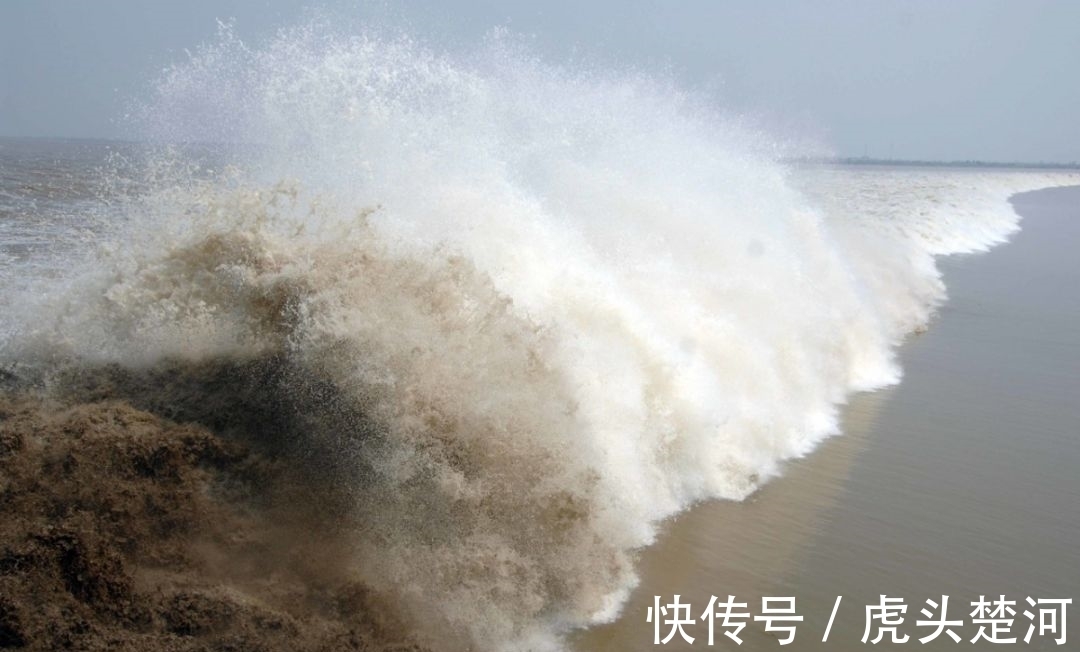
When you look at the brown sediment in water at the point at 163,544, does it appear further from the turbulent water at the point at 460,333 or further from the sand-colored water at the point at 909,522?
the sand-colored water at the point at 909,522

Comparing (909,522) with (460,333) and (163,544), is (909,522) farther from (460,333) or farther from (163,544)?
(163,544)

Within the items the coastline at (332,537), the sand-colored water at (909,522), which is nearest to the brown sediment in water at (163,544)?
the coastline at (332,537)

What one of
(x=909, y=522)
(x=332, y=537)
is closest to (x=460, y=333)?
(x=332, y=537)

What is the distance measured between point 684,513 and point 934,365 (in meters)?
5.85

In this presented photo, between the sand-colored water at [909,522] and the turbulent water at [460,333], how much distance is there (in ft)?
1.13

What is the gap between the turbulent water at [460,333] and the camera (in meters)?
4.81

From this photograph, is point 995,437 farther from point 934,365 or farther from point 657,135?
point 657,135

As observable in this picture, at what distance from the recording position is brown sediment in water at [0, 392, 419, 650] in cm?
383

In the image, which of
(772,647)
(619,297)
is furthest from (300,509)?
(619,297)

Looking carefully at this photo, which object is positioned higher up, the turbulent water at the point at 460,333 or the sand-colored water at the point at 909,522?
the turbulent water at the point at 460,333

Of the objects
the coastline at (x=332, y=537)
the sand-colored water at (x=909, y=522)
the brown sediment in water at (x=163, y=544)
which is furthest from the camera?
the sand-colored water at (x=909, y=522)

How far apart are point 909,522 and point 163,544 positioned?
479 cm

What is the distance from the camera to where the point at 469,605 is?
4445 mm

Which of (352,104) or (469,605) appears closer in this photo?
(469,605)
